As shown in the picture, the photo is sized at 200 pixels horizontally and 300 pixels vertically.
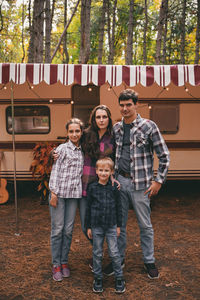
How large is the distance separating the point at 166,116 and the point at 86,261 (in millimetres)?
4000

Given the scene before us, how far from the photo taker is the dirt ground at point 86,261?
9.98 feet

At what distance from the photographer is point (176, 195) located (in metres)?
7.40

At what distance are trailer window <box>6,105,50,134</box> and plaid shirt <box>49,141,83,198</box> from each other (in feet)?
11.9

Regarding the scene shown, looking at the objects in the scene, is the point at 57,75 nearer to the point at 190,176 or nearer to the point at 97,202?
the point at 97,202

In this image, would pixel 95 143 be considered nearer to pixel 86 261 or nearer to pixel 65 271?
pixel 65 271

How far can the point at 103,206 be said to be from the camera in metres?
2.99

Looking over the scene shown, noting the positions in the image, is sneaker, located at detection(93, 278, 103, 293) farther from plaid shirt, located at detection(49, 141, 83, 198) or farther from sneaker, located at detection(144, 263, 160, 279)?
plaid shirt, located at detection(49, 141, 83, 198)

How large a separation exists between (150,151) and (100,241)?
43.6 inches

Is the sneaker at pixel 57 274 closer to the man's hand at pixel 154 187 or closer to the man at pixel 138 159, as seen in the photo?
the man at pixel 138 159

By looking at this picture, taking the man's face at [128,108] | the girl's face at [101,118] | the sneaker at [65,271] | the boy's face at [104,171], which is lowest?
the sneaker at [65,271]

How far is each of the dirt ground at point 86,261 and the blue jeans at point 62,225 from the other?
36 centimetres

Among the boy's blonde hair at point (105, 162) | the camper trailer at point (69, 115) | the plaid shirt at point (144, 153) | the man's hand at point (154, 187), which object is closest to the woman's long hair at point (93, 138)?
the boy's blonde hair at point (105, 162)

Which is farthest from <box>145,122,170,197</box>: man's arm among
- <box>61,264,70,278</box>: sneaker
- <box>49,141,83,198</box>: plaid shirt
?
<box>61,264,70,278</box>: sneaker

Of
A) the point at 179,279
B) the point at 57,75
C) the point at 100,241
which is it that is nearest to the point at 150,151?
the point at 100,241
